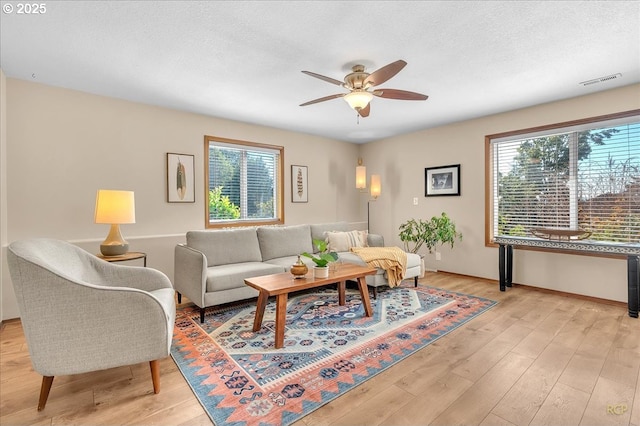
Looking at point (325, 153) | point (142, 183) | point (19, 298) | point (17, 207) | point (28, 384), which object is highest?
point (325, 153)

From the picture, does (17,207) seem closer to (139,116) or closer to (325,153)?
(139,116)

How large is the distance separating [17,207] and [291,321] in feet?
9.70

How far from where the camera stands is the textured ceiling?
6.66 ft

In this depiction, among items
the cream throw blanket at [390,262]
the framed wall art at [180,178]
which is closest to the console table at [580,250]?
the cream throw blanket at [390,262]

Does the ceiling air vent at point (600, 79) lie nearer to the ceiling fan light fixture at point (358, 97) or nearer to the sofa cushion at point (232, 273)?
the ceiling fan light fixture at point (358, 97)

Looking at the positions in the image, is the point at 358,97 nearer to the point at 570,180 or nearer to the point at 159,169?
the point at 159,169

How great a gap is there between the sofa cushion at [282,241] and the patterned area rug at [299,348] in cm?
74

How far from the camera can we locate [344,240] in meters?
4.45

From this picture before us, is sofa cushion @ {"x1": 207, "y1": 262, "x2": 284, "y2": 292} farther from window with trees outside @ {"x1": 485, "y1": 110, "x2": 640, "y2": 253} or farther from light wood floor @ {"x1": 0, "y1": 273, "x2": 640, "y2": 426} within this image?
window with trees outside @ {"x1": 485, "y1": 110, "x2": 640, "y2": 253}

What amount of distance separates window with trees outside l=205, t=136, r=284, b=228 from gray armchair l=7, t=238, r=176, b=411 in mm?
2641

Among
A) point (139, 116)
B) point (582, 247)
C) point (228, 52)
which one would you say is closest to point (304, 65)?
point (228, 52)

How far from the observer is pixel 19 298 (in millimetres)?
1589

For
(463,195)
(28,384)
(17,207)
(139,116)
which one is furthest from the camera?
(463,195)

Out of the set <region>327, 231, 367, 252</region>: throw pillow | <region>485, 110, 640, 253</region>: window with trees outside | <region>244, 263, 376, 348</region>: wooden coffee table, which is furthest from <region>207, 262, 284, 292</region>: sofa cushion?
<region>485, 110, 640, 253</region>: window with trees outside
